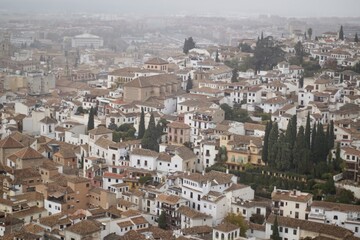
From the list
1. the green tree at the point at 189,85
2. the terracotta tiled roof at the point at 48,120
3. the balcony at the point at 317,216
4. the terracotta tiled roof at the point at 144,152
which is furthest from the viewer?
the green tree at the point at 189,85

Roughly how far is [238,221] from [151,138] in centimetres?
473

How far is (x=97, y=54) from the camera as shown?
45.6 metres

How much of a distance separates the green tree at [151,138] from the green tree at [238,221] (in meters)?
4.17

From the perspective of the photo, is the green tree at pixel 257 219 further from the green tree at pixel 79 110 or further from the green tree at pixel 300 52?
the green tree at pixel 300 52

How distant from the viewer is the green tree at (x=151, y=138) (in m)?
17.7

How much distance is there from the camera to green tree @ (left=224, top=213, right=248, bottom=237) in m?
13.5

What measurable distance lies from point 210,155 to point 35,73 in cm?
1493

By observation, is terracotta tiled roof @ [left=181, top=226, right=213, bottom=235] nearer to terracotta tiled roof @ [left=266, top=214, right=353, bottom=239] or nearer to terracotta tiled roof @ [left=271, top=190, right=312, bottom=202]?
terracotta tiled roof @ [left=266, top=214, right=353, bottom=239]

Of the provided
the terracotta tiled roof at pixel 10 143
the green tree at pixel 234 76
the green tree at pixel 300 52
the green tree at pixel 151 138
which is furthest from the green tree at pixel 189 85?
the terracotta tiled roof at pixel 10 143

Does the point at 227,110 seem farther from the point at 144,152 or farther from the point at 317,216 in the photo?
the point at 317,216

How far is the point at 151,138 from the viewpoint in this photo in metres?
17.8

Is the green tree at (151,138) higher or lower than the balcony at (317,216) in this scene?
higher

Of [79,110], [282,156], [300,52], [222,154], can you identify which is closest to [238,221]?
[282,156]

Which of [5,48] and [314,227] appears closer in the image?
[314,227]
